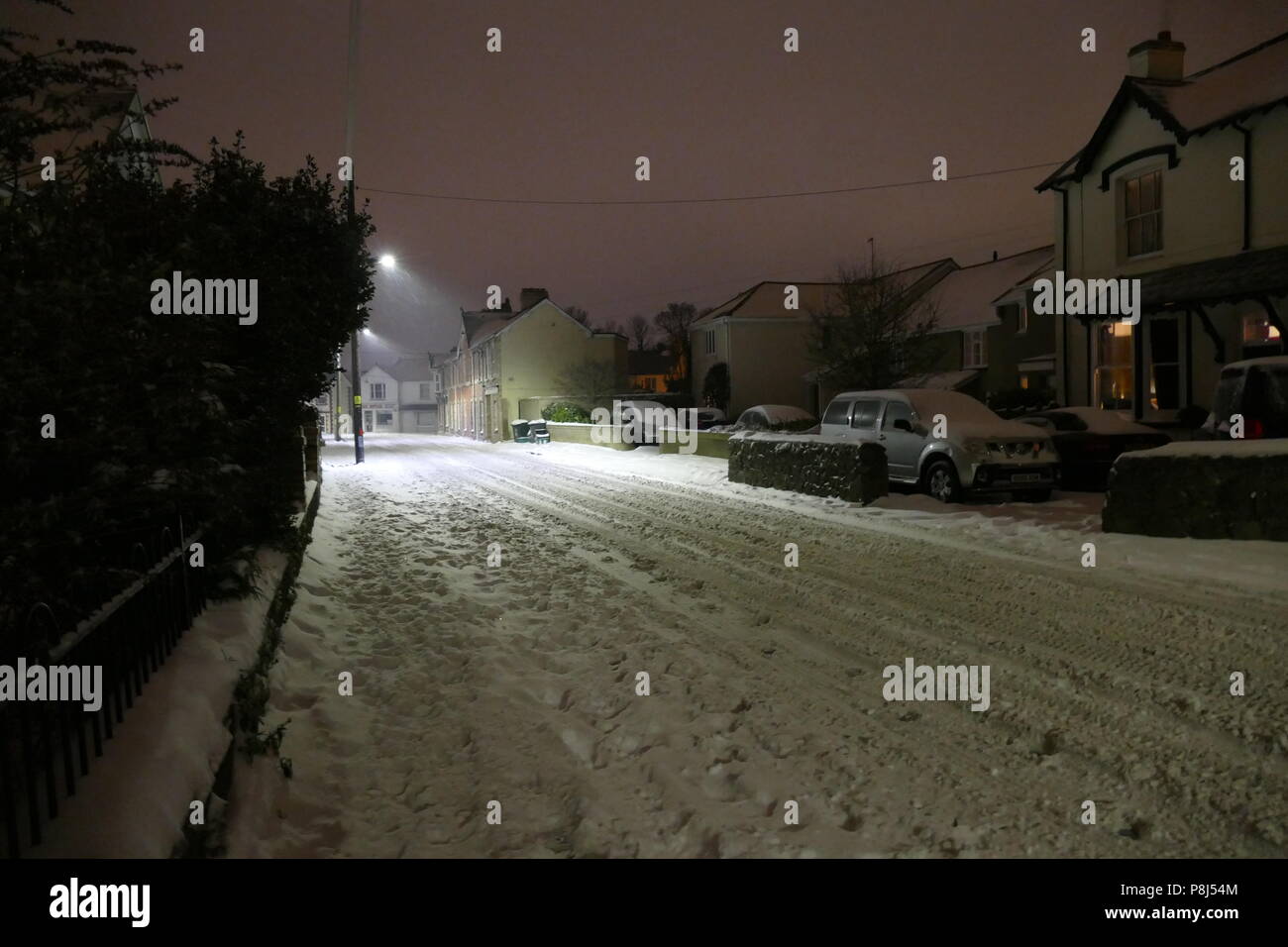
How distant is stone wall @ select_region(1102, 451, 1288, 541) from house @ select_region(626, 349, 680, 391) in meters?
67.7

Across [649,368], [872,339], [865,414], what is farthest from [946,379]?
[649,368]

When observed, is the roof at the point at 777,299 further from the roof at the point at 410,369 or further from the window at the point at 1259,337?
the roof at the point at 410,369

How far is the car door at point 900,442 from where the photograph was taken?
14565mm

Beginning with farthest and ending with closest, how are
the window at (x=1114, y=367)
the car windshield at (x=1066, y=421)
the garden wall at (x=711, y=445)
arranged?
the garden wall at (x=711, y=445) → the window at (x=1114, y=367) → the car windshield at (x=1066, y=421)

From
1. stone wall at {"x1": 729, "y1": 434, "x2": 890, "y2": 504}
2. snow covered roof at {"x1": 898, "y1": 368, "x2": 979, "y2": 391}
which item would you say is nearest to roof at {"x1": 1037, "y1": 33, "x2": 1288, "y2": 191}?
stone wall at {"x1": 729, "y1": 434, "x2": 890, "y2": 504}

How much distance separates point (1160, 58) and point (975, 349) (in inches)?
599

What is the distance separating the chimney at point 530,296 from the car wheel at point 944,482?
44.9m

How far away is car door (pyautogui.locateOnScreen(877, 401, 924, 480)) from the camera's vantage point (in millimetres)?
14565

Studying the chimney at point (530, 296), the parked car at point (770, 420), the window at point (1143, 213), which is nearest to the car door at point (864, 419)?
the parked car at point (770, 420)

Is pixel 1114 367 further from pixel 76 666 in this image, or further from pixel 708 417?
pixel 76 666

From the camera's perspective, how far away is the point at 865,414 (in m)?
15.9

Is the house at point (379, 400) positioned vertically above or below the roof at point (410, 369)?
below

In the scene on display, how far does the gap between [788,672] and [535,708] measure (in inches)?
67.6

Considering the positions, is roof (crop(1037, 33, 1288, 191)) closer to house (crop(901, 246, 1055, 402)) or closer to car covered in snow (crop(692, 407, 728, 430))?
house (crop(901, 246, 1055, 402))
